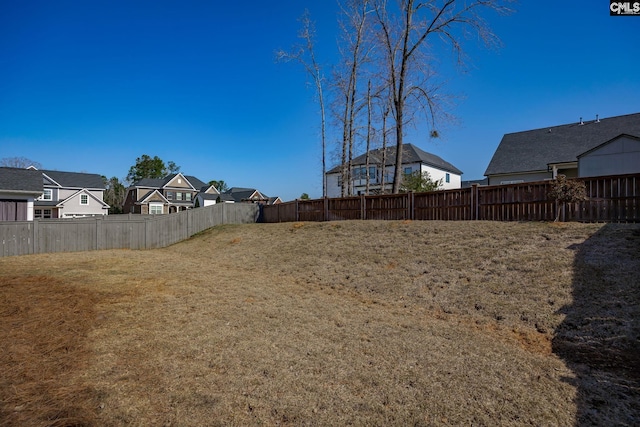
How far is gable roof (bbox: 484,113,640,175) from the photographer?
17.4 meters

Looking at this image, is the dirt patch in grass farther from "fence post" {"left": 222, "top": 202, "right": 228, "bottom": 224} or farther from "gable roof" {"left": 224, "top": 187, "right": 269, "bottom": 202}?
"gable roof" {"left": 224, "top": 187, "right": 269, "bottom": 202}

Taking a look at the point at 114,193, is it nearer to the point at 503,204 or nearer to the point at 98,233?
the point at 98,233

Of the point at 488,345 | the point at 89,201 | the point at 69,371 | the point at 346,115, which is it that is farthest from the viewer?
the point at 89,201

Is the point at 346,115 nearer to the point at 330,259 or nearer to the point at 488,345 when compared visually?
the point at 330,259

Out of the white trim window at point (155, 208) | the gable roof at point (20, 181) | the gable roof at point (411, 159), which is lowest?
the white trim window at point (155, 208)

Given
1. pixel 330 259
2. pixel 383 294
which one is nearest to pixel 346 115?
pixel 330 259

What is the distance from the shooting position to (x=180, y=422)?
2279 millimetres

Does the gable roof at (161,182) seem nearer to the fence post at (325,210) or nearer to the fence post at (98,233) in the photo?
the fence post at (98,233)

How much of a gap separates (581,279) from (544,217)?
3.84 m

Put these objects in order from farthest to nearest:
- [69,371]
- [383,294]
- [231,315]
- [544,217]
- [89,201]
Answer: [89,201] < [544,217] < [383,294] < [231,315] < [69,371]

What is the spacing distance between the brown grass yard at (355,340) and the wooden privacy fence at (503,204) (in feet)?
2.83

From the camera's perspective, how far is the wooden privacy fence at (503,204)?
7.25 m

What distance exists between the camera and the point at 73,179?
33281 mm

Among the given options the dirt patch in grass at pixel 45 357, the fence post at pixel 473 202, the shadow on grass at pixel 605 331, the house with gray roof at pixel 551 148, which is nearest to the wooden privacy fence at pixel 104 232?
the dirt patch in grass at pixel 45 357
